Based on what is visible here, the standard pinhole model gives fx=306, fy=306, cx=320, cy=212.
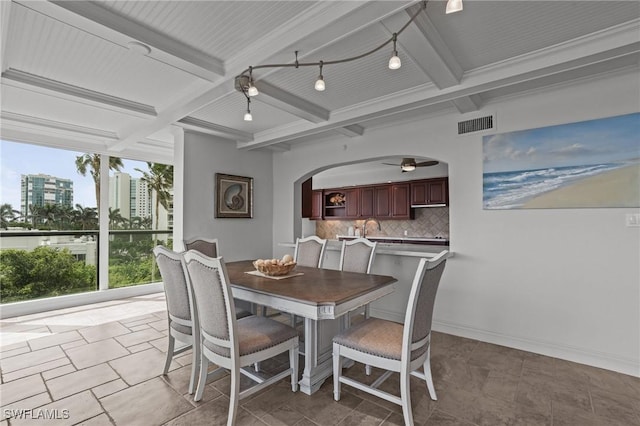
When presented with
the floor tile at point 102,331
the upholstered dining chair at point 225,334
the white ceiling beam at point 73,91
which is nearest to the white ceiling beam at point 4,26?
the white ceiling beam at point 73,91

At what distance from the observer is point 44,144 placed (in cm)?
435

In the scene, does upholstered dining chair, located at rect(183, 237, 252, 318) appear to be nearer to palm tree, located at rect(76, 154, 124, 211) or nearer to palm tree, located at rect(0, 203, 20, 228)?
palm tree, located at rect(76, 154, 124, 211)

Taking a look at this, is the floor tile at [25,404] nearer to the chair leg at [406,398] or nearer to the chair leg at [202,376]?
the chair leg at [202,376]

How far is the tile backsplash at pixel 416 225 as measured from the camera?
637cm

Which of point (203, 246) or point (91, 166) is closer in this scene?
point (203, 246)

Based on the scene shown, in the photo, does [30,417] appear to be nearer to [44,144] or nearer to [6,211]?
[6,211]

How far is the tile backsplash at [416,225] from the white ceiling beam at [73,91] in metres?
5.24

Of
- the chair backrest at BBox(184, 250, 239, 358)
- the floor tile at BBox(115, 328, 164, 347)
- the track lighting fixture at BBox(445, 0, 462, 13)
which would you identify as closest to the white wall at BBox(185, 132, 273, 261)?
the floor tile at BBox(115, 328, 164, 347)

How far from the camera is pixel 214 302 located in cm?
193

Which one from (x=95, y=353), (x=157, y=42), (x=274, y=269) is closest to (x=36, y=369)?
(x=95, y=353)

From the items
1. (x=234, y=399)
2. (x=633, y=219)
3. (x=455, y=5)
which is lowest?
(x=234, y=399)

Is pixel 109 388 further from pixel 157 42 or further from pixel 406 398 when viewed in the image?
pixel 157 42

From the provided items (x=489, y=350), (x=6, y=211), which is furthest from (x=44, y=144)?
(x=489, y=350)

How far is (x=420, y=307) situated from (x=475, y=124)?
242cm
